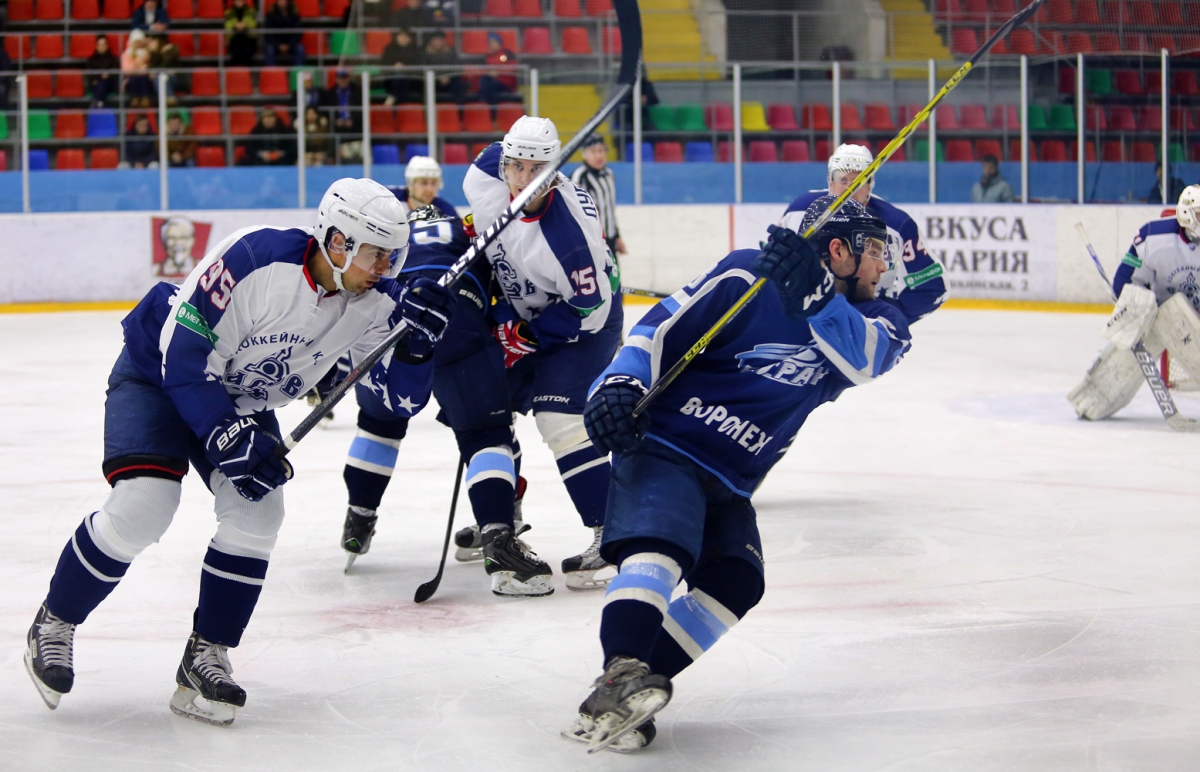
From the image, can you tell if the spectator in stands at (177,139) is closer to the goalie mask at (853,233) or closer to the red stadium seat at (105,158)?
the red stadium seat at (105,158)

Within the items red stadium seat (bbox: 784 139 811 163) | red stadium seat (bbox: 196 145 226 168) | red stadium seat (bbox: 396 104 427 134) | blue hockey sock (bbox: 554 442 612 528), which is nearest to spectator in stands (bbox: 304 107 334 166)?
red stadium seat (bbox: 396 104 427 134)

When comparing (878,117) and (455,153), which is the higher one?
(878,117)

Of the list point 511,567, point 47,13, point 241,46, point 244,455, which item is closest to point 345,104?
point 241,46

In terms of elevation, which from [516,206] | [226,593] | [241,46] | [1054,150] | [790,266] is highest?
[241,46]

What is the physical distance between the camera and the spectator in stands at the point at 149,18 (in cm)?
1161

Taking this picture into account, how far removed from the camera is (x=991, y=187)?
9797 mm

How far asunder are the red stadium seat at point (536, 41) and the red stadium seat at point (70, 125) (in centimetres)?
337

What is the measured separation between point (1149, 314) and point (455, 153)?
19.4 feet

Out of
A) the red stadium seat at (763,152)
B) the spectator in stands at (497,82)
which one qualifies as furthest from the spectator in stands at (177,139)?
the red stadium seat at (763,152)

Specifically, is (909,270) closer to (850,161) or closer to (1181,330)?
(850,161)

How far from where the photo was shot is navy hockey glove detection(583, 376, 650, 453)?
2.21 metres

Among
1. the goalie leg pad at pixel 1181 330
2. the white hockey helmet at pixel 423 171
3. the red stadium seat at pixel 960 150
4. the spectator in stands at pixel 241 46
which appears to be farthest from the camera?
the spectator in stands at pixel 241 46

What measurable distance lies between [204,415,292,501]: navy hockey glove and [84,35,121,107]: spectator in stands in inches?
341

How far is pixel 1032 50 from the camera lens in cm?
1123
